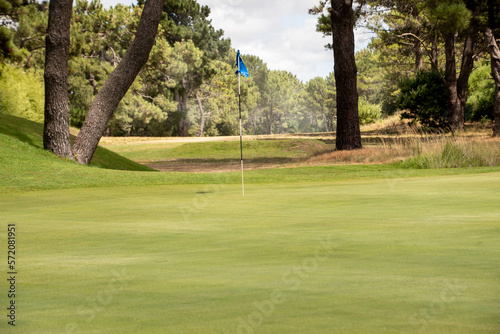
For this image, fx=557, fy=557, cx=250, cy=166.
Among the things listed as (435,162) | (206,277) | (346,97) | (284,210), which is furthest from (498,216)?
(346,97)

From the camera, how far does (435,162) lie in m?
15.6

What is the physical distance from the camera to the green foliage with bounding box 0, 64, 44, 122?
1070 inches

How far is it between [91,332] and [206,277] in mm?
1020

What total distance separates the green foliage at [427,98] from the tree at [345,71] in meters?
13.6

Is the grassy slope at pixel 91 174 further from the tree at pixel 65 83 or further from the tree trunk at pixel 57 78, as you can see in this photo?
the tree at pixel 65 83

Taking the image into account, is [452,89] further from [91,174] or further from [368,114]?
[91,174]

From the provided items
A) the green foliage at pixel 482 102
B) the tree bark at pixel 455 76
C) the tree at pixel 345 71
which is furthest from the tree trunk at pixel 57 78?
the green foliage at pixel 482 102

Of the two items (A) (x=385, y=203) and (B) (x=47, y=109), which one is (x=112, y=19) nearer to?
(B) (x=47, y=109)

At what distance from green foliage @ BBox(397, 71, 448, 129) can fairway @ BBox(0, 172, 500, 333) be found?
27194 millimetres

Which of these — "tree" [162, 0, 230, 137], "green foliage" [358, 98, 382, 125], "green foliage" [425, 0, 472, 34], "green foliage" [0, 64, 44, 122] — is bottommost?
"green foliage" [358, 98, 382, 125]

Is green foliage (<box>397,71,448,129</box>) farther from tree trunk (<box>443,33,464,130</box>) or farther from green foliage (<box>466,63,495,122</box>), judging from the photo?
green foliage (<box>466,63,495,122</box>)

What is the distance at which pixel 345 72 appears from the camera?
65.7 ft

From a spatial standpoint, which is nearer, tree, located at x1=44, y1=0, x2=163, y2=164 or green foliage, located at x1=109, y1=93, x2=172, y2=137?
tree, located at x1=44, y1=0, x2=163, y2=164

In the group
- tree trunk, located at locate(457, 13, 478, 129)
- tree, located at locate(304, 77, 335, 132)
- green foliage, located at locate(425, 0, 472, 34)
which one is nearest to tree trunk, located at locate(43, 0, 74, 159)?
green foliage, located at locate(425, 0, 472, 34)
